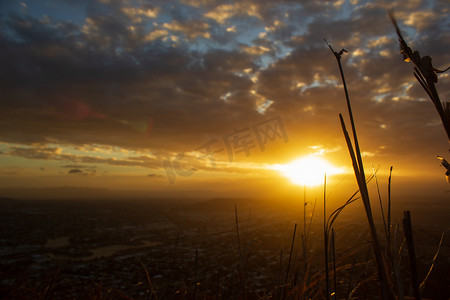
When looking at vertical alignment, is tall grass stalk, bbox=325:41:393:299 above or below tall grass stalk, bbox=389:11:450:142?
below

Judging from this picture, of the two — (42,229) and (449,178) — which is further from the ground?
(449,178)

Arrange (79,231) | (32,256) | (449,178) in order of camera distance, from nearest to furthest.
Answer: (449,178) → (32,256) → (79,231)

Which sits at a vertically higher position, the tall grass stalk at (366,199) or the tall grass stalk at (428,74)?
the tall grass stalk at (428,74)

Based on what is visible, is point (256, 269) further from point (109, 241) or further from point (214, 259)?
point (109, 241)

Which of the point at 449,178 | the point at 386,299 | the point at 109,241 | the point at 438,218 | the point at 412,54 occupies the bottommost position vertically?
the point at 109,241

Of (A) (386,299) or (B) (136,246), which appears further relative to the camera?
(B) (136,246)

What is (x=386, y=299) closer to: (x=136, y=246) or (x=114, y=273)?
(x=114, y=273)

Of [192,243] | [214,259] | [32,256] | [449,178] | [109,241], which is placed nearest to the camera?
[449,178]

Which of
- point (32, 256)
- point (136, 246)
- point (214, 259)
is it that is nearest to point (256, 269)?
point (214, 259)

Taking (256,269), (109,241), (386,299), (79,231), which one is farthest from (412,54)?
(79,231)

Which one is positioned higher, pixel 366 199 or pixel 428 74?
pixel 428 74
